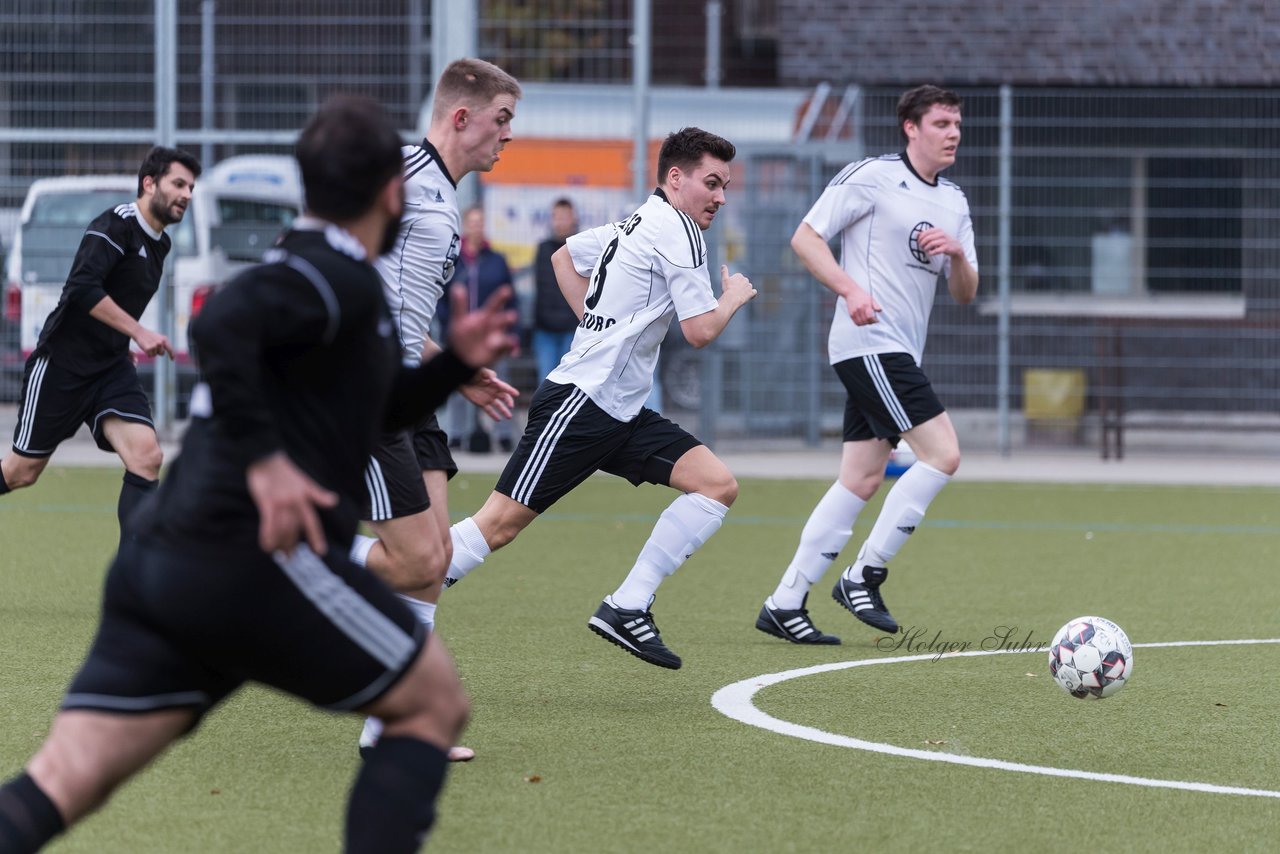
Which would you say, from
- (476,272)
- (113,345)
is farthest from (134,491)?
(476,272)

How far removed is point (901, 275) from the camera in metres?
8.18

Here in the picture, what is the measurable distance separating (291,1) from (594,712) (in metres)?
12.3

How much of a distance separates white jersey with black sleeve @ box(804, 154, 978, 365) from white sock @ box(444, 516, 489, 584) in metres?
2.11

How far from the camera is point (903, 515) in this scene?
8.06 meters

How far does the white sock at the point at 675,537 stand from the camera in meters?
6.73

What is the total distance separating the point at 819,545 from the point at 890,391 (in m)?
0.70

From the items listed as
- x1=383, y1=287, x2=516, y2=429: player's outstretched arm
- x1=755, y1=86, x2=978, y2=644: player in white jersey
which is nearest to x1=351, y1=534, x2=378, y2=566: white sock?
x1=383, y1=287, x2=516, y2=429: player's outstretched arm

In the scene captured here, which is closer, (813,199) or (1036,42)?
(813,199)

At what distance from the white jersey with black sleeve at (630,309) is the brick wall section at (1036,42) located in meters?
13.2

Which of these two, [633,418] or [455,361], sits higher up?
[455,361]

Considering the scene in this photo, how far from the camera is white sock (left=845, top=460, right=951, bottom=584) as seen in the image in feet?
26.3

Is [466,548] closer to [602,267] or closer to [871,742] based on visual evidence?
[602,267]

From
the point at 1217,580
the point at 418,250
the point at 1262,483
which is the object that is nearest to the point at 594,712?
the point at 418,250

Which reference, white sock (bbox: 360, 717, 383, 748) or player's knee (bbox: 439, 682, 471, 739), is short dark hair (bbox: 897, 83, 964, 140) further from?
player's knee (bbox: 439, 682, 471, 739)
